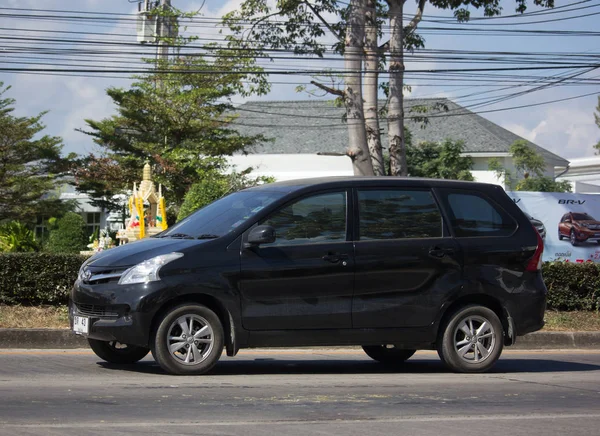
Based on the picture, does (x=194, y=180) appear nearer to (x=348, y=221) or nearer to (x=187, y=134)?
(x=187, y=134)

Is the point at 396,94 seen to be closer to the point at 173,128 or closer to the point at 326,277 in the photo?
the point at 326,277

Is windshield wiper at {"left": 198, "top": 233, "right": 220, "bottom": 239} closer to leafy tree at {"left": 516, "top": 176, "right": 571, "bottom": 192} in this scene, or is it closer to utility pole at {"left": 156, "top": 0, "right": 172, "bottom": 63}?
utility pole at {"left": 156, "top": 0, "right": 172, "bottom": 63}

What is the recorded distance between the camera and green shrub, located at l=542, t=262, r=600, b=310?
1467 centimetres

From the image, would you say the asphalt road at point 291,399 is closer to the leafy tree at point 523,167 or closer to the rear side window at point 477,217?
the rear side window at point 477,217

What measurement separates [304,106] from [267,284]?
4959 centimetres

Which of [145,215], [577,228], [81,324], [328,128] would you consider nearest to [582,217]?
[577,228]

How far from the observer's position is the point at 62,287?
12.8 m

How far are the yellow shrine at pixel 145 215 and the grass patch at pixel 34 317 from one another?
9.69 m

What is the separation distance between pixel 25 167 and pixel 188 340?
37526 millimetres

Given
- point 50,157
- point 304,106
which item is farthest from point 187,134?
point 304,106

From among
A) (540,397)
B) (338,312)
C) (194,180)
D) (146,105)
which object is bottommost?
(540,397)

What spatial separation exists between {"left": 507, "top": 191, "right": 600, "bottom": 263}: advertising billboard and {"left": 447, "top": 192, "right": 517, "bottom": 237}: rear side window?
10.4m

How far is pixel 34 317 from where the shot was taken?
39.8ft

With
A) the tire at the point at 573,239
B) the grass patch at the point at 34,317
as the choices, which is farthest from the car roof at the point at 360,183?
the tire at the point at 573,239
